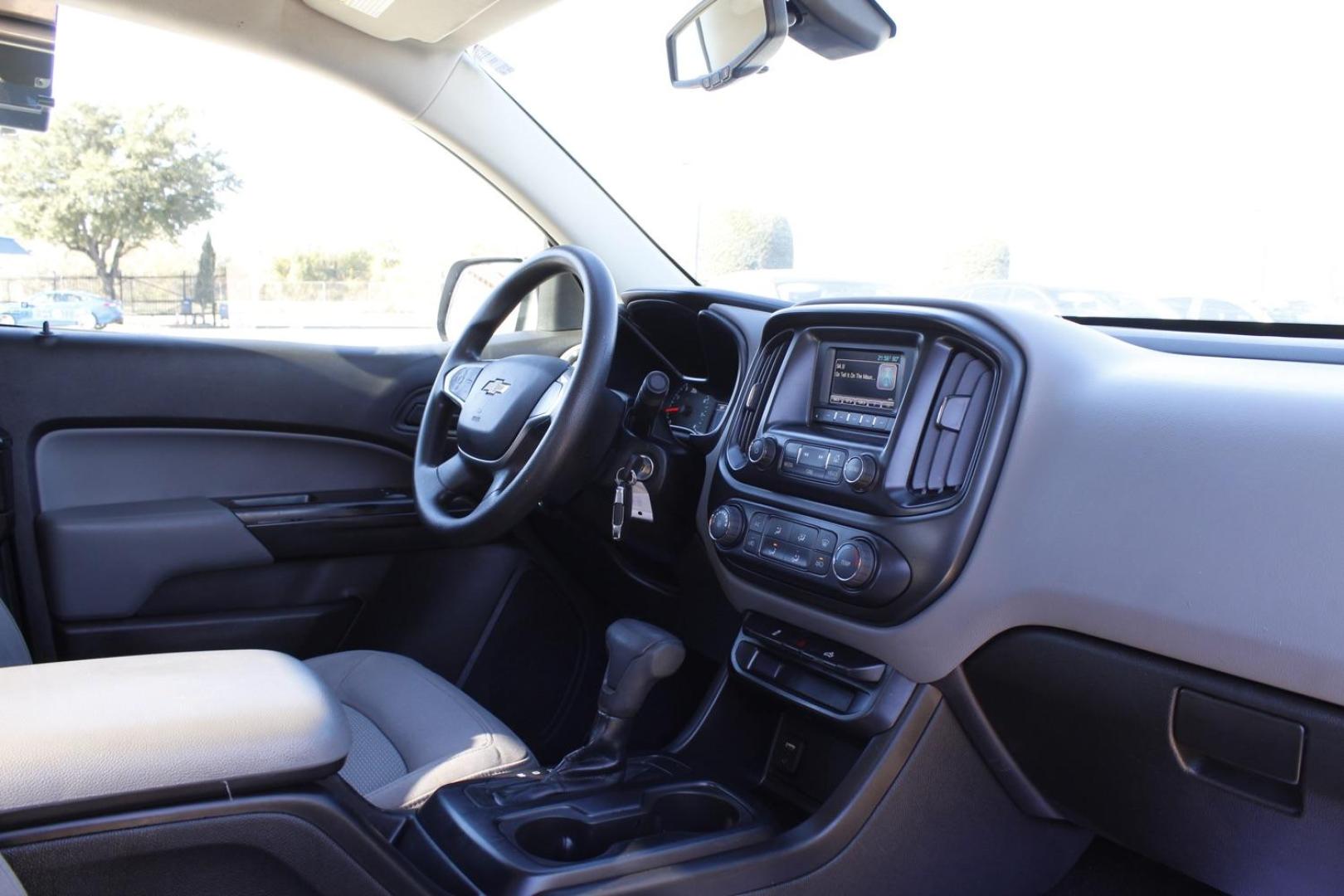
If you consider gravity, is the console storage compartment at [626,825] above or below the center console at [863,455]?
below

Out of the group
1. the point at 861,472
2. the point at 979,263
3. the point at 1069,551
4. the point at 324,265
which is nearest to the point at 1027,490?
the point at 1069,551

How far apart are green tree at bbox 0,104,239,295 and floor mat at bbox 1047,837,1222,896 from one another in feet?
7.20

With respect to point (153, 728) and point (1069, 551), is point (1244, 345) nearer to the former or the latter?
point (1069, 551)

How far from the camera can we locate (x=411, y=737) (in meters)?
1.77

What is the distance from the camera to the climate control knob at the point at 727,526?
1684mm

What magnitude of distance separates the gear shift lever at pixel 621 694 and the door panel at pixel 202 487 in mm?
895

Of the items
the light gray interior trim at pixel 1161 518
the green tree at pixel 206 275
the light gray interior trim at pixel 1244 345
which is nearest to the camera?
the light gray interior trim at pixel 1161 518

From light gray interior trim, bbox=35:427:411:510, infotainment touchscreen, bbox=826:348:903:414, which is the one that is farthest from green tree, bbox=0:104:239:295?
infotainment touchscreen, bbox=826:348:903:414

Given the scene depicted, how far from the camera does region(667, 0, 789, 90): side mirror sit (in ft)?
6.16

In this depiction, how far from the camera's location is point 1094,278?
5.77ft

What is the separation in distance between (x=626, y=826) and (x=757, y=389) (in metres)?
0.72

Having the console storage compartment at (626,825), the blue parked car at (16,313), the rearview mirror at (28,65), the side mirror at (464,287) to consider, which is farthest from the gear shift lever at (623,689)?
the rearview mirror at (28,65)

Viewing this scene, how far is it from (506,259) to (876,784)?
1.65m

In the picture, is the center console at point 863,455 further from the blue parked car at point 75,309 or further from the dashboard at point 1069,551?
the blue parked car at point 75,309
